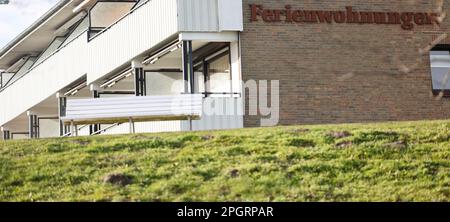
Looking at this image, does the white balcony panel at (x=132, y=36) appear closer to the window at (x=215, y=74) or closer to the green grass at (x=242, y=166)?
the window at (x=215, y=74)

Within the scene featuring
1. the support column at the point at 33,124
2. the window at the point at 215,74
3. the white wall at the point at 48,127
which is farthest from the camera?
the white wall at the point at 48,127

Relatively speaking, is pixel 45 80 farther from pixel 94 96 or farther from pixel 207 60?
pixel 207 60

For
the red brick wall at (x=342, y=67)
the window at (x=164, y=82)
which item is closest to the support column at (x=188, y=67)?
the red brick wall at (x=342, y=67)

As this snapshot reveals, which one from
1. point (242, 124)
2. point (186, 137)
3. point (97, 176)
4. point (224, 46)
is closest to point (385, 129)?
point (186, 137)

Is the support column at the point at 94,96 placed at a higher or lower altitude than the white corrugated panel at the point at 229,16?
lower

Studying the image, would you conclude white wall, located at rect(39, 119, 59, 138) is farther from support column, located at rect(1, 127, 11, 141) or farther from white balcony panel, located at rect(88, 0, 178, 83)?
white balcony panel, located at rect(88, 0, 178, 83)

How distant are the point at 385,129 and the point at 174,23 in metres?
11.0

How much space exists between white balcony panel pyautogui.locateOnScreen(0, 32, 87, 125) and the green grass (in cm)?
1850

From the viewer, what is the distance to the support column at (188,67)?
36062 mm

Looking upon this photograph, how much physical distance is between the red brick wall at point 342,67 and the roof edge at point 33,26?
51.1ft

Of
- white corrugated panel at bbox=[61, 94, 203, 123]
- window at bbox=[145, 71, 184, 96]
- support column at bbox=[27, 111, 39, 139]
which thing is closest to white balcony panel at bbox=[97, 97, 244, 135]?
white corrugated panel at bbox=[61, 94, 203, 123]

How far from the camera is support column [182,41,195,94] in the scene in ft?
118

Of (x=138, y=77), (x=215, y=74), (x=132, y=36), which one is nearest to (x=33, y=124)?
(x=138, y=77)
